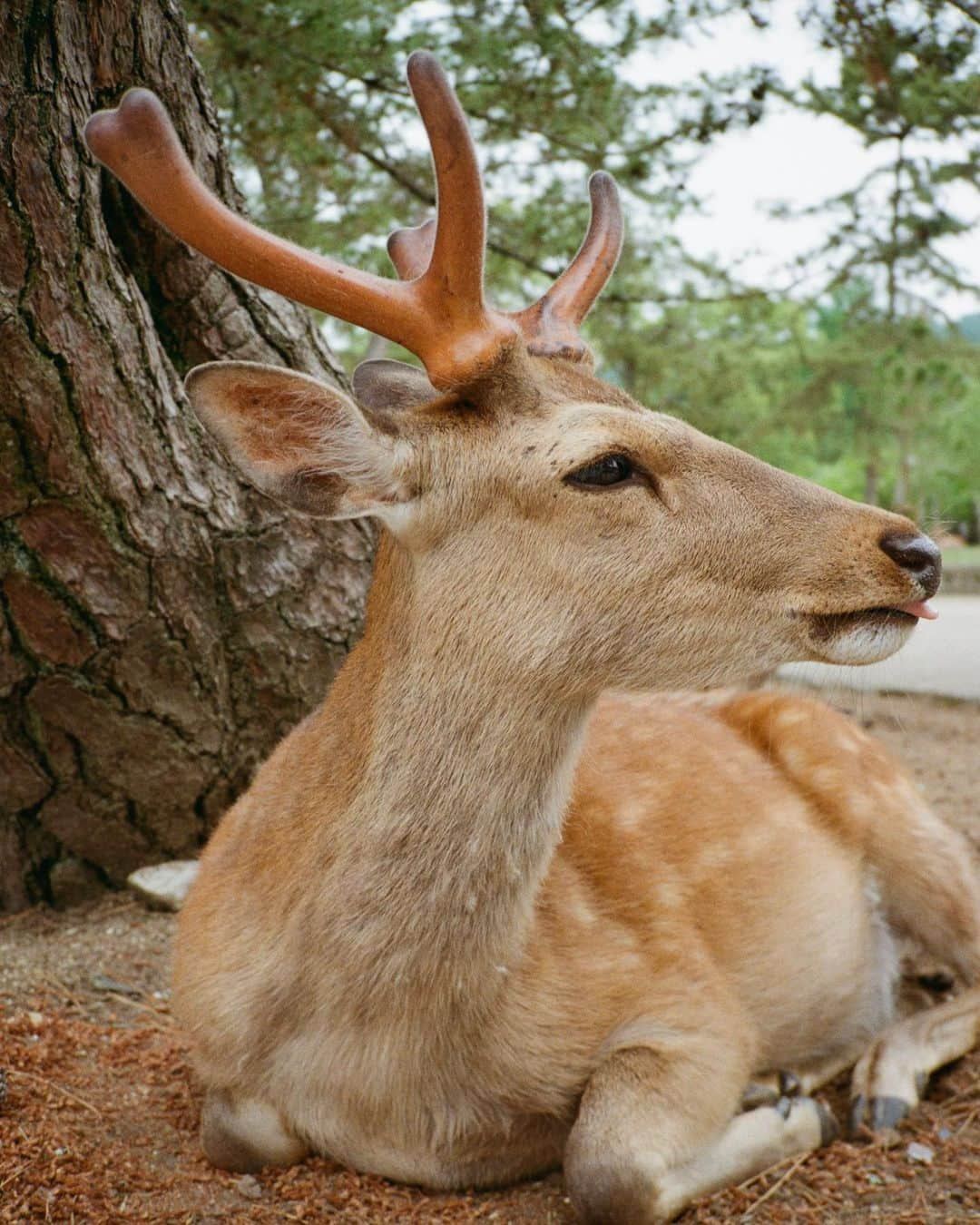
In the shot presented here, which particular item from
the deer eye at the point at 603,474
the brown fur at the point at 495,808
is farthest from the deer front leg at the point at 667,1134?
the deer eye at the point at 603,474

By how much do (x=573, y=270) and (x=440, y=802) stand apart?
1.41 m

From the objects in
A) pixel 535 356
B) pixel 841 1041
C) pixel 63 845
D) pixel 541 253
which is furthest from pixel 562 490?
pixel 541 253

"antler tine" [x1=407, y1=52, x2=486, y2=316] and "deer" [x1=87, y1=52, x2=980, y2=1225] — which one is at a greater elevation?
"antler tine" [x1=407, y1=52, x2=486, y2=316]

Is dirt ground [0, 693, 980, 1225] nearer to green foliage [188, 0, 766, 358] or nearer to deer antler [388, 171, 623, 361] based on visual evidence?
deer antler [388, 171, 623, 361]

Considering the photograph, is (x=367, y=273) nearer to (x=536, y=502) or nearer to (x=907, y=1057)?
(x=536, y=502)

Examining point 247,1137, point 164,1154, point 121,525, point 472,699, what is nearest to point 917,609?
point 472,699

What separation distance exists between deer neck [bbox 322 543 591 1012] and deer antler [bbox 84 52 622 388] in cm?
48

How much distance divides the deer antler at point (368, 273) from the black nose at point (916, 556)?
32.9 inches

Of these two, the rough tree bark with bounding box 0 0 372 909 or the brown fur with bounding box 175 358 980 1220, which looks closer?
the brown fur with bounding box 175 358 980 1220

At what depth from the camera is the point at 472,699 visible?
2.54 metres

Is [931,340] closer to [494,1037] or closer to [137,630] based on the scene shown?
[137,630]

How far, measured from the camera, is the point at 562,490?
252 centimetres

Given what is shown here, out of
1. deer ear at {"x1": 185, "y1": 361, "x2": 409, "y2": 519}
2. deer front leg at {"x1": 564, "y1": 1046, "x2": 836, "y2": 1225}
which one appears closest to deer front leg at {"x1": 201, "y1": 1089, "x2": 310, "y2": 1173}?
deer front leg at {"x1": 564, "y1": 1046, "x2": 836, "y2": 1225}

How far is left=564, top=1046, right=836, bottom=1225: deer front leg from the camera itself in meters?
2.57
